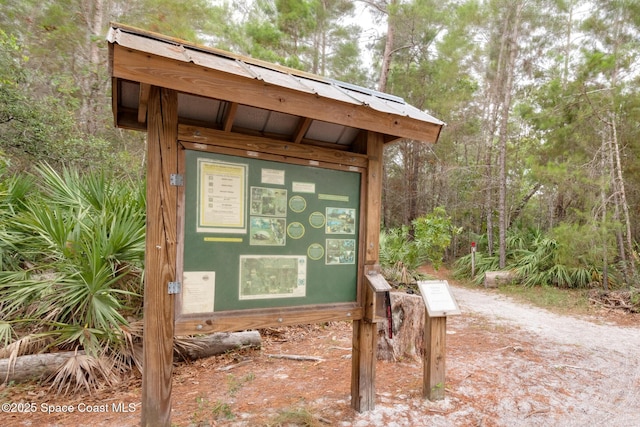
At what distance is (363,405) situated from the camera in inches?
104

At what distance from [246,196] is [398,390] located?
89.6 inches

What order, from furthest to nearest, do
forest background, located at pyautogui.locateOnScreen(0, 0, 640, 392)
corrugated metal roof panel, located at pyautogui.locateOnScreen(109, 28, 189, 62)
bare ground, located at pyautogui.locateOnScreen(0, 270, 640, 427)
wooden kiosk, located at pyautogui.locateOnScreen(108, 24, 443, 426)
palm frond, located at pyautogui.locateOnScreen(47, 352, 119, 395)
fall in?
forest background, located at pyautogui.locateOnScreen(0, 0, 640, 392)
palm frond, located at pyautogui.locateOnScreen(47, 352, 119, 395)
bare ground, located at pyautogui.locateOnScreen(0, 270, 640, 427)
wooden kiosk, located at pyautogui.locateOnScreen(108, 24, 443, 426)
corrugated metal roof panel, located at pyautogui.locateOnScreen(109, 28, 189, 62)

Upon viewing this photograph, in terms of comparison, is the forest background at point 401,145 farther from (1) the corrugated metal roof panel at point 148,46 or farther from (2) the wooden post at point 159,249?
(1) the corrugated metal roof panel at point 148,46

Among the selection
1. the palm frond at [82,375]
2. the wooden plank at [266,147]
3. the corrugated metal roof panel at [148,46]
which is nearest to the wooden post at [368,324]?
the wooden plank at [266,147]

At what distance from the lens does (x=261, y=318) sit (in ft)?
7.34

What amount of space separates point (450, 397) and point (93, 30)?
35.5 feet

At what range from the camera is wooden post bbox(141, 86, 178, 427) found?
77.4 inches

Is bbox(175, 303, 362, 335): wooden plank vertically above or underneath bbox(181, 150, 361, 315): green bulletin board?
underneath

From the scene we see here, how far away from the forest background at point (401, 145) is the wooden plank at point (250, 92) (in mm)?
2407

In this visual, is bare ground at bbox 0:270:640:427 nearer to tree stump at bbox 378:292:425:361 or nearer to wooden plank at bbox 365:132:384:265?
tree stump at bbox 378:292:425:361

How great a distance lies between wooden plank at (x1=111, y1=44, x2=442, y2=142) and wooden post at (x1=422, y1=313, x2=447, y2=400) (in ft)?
5.17

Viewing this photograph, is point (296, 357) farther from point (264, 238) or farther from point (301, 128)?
point (301, 128)

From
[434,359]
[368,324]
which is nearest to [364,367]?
[368,324]

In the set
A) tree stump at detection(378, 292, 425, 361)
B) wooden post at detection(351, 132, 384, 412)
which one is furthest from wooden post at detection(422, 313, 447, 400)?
tree stump at detection(378, 292, 425, 361)
